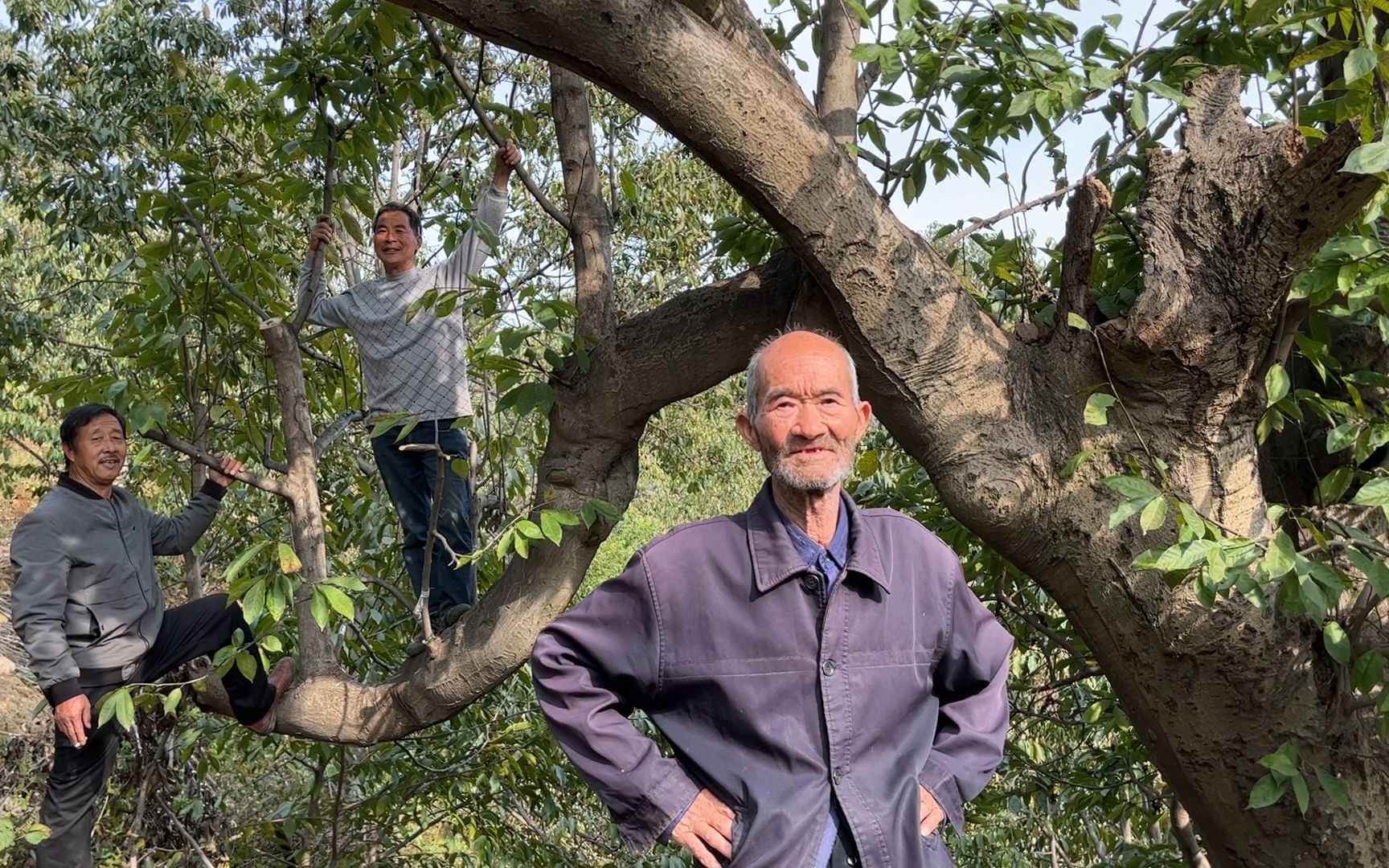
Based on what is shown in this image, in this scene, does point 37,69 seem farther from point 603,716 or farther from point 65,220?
point 603,716

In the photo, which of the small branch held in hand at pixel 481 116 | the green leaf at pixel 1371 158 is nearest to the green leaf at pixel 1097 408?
the green leaf at pixel 1371 158

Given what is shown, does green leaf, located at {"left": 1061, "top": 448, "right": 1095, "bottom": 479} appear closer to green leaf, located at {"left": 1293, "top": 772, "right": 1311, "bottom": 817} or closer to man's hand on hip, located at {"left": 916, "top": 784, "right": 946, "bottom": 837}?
green leaf, located at {"left": 1293, "top": 772, "right": 1311, "bottom": 817}

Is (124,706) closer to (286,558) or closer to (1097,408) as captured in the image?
(286,558)

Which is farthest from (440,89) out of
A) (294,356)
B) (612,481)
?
(612,481)

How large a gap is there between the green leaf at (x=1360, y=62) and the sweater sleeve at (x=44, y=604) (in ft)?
11.5

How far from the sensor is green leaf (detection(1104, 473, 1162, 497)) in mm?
2201

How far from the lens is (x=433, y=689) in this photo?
3.40 m

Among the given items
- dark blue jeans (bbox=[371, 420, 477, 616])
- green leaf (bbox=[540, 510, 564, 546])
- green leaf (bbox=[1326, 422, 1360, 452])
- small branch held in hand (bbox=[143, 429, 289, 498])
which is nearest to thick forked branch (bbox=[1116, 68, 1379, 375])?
green leaf (bbox=[1326, 422, 1360, 452])

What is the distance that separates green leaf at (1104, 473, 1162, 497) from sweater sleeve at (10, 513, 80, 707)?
3011 mm

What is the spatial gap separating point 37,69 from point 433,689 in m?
5.90

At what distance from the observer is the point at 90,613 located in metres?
3.79

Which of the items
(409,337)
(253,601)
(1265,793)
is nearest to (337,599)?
(253,601)

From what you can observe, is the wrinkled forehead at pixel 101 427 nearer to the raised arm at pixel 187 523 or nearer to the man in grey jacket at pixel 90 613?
the man in grey jacket at pixel 90 613

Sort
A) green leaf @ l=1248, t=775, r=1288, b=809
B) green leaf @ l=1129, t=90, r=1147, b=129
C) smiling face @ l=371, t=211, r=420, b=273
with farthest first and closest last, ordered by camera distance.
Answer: smiling face @ l=371, t=211, r=420, b=273
green leaf @ l=1129, t=90, r=1147, b=129
green leaf @ l=1248, t=775, r=1288, b=809
